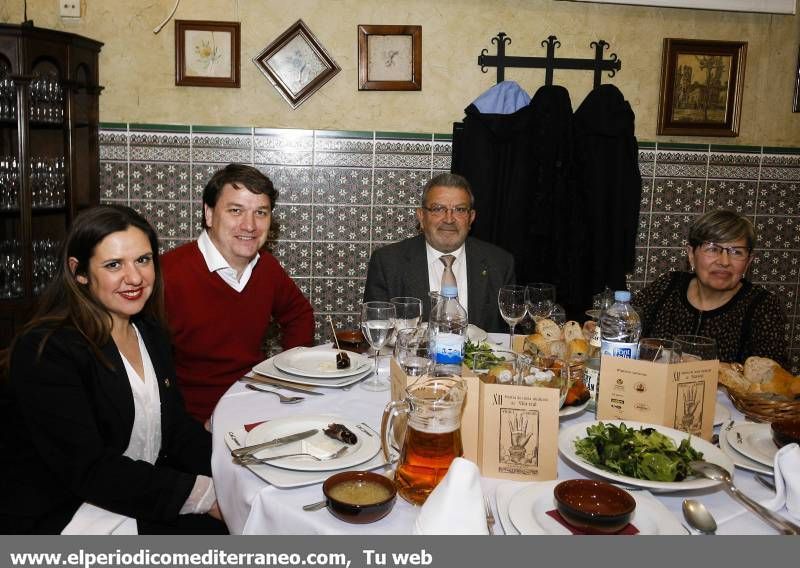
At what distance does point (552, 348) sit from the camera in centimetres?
182

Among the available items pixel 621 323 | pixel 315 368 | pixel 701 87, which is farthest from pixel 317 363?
pixel 701 87

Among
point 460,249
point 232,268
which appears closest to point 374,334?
point 232,268

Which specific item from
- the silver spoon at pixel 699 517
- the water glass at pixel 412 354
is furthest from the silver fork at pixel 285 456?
the silver spoon at pixel 699 517

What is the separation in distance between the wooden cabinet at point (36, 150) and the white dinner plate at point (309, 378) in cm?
205

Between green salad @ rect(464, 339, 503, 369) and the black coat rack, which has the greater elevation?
the black coat rack

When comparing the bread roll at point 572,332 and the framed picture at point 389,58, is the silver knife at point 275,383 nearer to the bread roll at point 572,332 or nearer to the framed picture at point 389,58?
the bread roll at point 572,332

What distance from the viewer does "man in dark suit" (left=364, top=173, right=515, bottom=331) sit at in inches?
126

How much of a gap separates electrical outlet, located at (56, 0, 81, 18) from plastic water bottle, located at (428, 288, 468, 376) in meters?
2.86

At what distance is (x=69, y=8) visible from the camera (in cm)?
377

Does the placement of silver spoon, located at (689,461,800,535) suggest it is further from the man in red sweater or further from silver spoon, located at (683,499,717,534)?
the man in red sweater

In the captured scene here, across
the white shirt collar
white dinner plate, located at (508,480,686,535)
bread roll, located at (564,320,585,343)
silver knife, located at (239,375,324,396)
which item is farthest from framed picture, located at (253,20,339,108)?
white dinner plate, located at (508,480,686,535)

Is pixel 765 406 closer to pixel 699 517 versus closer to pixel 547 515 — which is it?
pixel 699 517

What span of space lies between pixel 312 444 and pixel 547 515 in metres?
0.55
